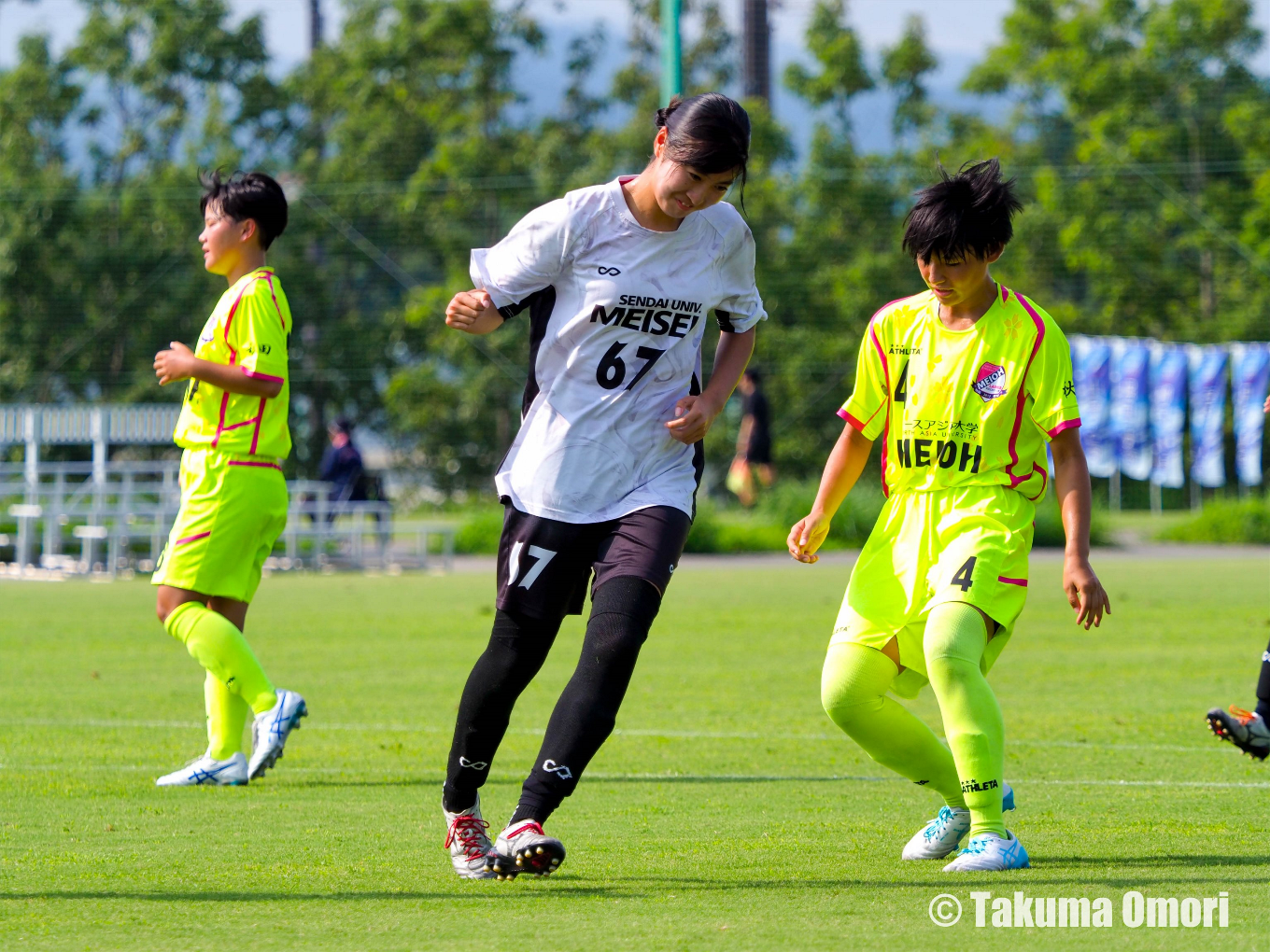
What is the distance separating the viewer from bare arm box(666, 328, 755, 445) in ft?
15.2

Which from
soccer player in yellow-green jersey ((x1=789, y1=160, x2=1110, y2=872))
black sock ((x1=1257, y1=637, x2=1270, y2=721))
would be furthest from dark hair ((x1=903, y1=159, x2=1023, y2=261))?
black sock ((x1=1257, y1=637, x2=1270, y2=721))

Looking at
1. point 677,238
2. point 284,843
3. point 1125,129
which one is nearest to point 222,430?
point 284,843

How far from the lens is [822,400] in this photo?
104 feet

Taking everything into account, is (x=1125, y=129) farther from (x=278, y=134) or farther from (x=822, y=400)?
(x=278, y=134)

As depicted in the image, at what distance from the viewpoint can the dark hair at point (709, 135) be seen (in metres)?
4.47

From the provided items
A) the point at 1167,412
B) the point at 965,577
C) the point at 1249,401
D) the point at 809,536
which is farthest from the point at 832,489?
the point at 1249,401

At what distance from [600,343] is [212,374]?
7.16 feet

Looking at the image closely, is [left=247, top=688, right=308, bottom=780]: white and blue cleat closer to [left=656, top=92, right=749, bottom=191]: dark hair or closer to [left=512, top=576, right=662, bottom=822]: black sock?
[left=512, top=576, right=662, bottom=822]: black sock

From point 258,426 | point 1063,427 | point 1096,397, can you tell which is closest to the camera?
point 1063,427

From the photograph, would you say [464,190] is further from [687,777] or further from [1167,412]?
[687,777]

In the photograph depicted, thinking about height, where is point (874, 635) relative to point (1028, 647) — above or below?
above

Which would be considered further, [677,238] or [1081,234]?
[1081,234]

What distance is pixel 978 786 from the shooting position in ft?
15.2

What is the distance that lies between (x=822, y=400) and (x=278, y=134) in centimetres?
1195
